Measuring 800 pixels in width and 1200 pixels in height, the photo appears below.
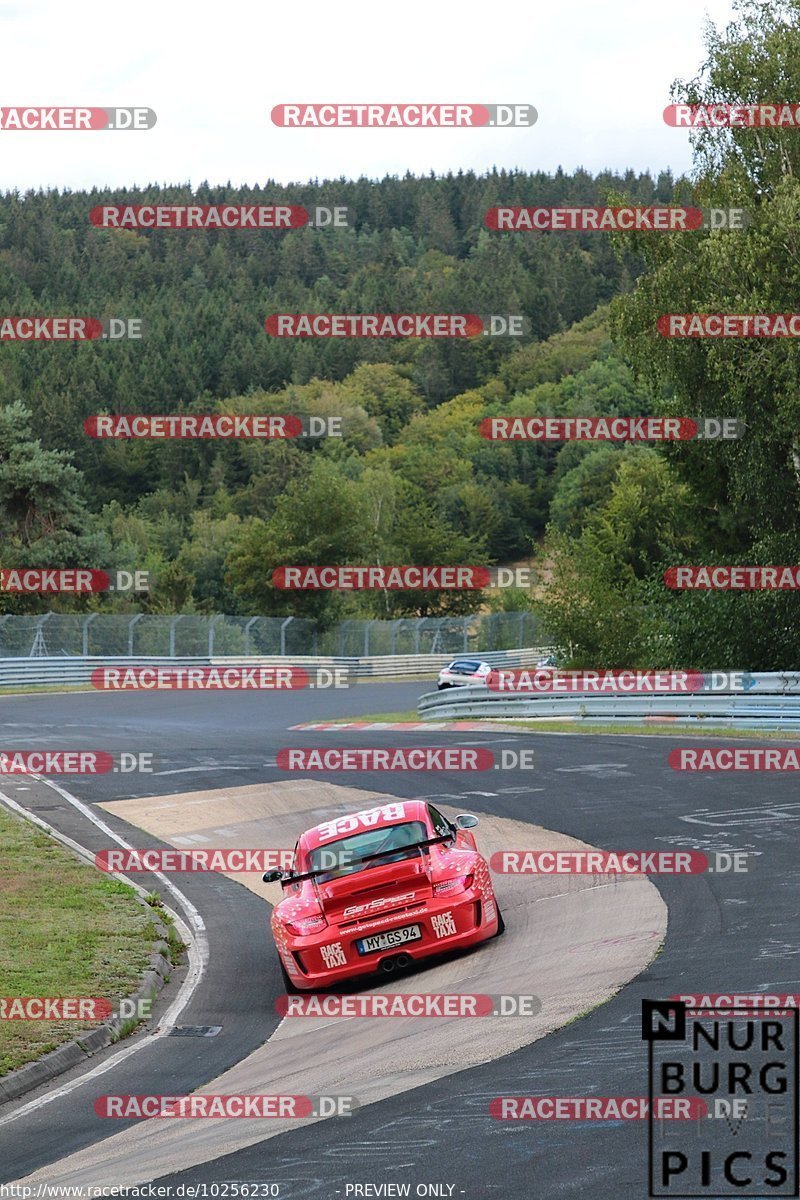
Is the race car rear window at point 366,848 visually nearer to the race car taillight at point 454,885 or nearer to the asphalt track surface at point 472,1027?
the race car taillight at point 454,885

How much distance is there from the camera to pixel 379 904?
11578mm

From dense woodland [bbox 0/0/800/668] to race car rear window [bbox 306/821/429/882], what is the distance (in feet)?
59.9

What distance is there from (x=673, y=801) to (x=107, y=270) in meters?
156

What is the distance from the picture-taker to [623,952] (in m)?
11.2

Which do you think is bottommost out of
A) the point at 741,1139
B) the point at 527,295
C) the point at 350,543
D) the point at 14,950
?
the point at 14,950

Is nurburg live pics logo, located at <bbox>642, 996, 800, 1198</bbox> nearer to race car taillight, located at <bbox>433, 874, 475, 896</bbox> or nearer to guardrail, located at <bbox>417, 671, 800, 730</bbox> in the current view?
race car taillight, located at <bbox>433, 874, 475, 896</bbox>

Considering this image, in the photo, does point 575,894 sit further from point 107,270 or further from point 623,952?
point 107,270

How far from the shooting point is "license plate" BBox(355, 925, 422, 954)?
1141cm

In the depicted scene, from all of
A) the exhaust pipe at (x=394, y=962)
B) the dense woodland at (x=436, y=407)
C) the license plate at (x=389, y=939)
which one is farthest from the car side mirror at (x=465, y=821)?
the dense woodland at (x=436, y=407)

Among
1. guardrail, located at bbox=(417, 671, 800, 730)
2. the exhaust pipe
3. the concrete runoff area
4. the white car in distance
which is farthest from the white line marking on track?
the white car in distance

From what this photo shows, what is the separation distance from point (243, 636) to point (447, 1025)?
136 ft

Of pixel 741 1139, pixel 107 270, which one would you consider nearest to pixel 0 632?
pixel 741 1139

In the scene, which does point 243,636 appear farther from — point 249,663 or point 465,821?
point 465,821

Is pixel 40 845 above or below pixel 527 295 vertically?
below
